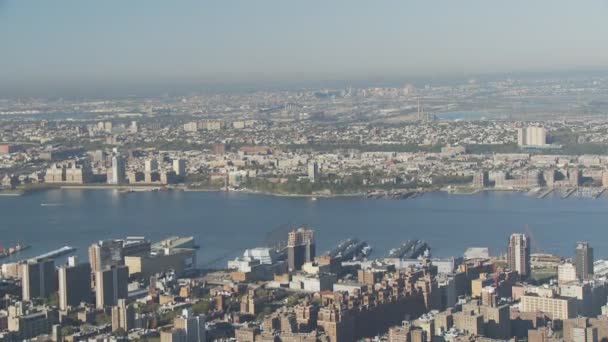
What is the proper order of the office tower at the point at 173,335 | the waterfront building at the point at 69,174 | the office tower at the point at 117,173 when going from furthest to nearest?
the waterfront building at the point at 69,174 < the office tower at the point at 117,173 < the office tower at the point at 173,335

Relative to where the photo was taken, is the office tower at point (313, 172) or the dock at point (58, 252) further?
the office tower at point (313, 172)

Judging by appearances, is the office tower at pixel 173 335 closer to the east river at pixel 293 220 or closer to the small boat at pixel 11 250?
the east river at pixel 293 220

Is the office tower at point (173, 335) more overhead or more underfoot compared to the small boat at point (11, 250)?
more overhead

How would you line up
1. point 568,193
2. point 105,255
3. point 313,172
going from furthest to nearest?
point 313,172 → point 568,193 → point 105,255

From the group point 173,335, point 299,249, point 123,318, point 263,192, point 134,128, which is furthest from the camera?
point 134,128

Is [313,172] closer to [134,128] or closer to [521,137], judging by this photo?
[521,137]

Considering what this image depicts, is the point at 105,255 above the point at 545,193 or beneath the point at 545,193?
above

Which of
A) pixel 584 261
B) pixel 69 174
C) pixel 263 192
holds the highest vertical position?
pixel 584 261

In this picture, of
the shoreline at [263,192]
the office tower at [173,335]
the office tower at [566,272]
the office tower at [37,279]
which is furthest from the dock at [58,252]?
the shoreline at [263,192]

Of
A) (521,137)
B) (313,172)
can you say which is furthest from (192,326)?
(521,137)
